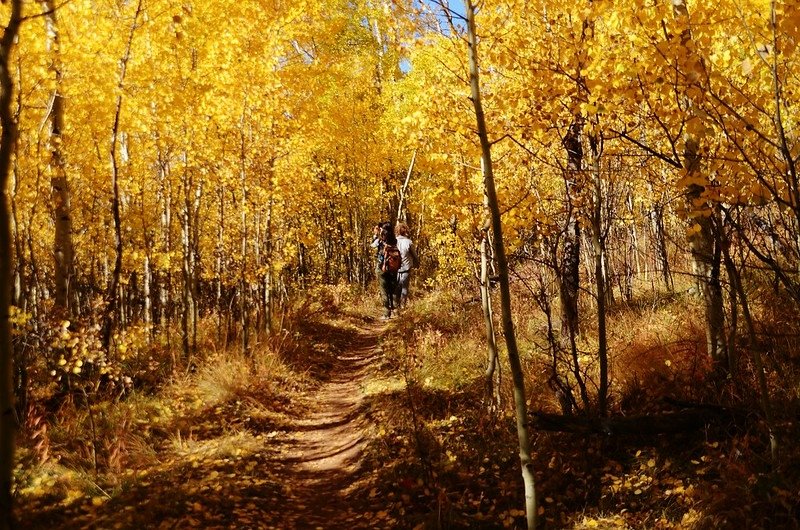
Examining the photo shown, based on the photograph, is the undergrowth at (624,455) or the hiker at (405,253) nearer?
the undergrowth at (624,455)

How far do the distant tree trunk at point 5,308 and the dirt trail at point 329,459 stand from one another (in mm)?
3240

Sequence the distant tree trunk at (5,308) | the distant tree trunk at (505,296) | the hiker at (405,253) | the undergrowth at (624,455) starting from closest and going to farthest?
the distant tree trunk at (5,308) < the distant tree trunk at (505,296) < the undergrowth at (624,455) < the hiker at (405,253)

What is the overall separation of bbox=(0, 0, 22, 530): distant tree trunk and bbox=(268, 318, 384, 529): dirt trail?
324 centimetres

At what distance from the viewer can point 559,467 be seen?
16.3 feet

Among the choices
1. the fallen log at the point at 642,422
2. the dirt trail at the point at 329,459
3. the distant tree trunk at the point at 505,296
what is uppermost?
the distant tree trunk at the point at 505,296

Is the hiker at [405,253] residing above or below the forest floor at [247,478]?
above

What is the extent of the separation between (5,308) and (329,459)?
4.83 meters

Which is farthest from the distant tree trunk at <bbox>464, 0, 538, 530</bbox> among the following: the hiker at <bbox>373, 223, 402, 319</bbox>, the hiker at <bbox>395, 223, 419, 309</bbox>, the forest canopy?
the hiker at <bbox>373, 223, 402, 319</bbox>

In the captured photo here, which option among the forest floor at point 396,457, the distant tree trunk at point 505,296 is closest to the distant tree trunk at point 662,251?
the forest floor at point 396,457

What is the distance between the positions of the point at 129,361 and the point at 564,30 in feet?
27.1

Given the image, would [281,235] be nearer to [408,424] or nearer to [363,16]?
[408,424]

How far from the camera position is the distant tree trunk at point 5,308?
1.78 metres

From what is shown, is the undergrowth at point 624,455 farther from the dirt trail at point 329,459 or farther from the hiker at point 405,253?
the hiker at point 405,253

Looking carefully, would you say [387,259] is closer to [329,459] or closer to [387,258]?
[387,258]
